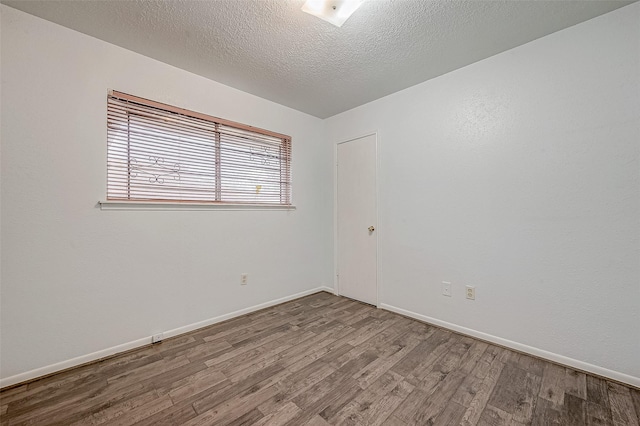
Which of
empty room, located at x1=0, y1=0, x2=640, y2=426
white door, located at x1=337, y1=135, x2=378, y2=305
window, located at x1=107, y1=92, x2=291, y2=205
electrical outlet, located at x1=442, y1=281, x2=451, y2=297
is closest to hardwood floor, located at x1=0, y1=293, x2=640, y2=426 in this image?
empty room, located at x1=0, y1=0, x2=640, y2=426

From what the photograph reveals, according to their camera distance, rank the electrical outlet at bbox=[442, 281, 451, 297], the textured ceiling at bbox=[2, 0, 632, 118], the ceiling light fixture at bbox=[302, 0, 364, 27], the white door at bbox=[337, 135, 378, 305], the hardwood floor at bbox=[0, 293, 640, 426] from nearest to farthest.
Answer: the hardwood floor at bbox=[0, 293, 640, 426]
the ceiling light fixture at bbox=[302, 0, 364, 27]
the textured ceiling at bbox=[2, 0, 632, 118]
the electrical outlet at bbox=[442, 281, 451, 297]
the white door at bbox=[337, 135, 378, 305]

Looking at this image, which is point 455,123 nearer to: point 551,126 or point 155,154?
point 551,126

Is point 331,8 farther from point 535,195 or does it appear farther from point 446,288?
point 446,288

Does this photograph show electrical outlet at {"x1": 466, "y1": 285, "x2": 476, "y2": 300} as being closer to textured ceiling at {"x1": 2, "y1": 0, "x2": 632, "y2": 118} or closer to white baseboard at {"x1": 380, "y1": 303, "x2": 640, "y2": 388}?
A: white baseboard at {"x1": 380, "y1": 303, "x2": 640, "y2": 388}

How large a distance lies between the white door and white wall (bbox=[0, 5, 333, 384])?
1.49 meters

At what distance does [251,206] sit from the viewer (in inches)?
118

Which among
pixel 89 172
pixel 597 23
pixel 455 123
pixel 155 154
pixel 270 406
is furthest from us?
pixel 455 123

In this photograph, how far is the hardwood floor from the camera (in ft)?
4.83

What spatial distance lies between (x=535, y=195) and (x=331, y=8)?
2072 millimetres

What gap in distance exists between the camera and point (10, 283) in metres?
1.75

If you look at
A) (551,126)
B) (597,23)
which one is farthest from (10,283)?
(597,23)

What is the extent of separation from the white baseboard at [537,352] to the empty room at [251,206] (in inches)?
0.6

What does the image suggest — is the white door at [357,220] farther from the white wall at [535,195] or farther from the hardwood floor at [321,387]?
the hardwood floor at [321,387]

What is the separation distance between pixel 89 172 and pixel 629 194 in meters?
3.87
